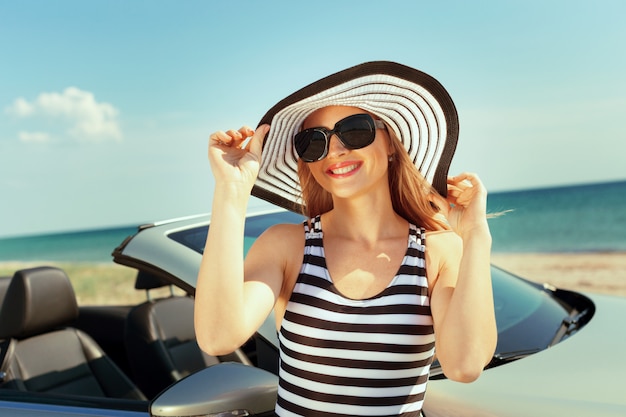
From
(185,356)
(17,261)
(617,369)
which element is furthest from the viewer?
(17,261)

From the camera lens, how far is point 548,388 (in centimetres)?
195

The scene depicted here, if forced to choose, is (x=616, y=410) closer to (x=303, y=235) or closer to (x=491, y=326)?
(x=491, y=326)

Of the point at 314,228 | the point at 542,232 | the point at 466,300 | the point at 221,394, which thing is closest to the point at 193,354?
the point at 221,394

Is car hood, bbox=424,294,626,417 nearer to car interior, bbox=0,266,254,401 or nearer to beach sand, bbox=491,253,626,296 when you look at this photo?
car interior, bbox=0,266,254,401

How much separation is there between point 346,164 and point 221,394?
2.28 ft

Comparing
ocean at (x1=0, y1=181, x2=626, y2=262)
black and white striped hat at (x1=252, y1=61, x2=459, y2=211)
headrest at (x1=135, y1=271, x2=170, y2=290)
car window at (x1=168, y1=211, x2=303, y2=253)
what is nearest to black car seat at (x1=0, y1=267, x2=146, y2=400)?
headrest at (x1=135, y1=271, x2=170, y2=290)

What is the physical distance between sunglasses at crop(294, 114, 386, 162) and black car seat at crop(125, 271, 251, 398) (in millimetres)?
1643

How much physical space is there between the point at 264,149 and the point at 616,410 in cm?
119

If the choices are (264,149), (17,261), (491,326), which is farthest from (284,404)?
(17,261)

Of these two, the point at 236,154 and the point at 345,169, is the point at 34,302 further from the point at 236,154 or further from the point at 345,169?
the point at 345,169

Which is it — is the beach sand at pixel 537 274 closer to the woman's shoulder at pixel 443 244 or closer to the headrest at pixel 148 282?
the headrest at pixel 148 282

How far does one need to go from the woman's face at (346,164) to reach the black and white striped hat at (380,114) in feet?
0.14

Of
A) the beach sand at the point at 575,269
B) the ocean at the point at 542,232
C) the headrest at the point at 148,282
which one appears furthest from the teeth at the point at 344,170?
the ocean at the point at 542,232

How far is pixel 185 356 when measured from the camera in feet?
10.8
